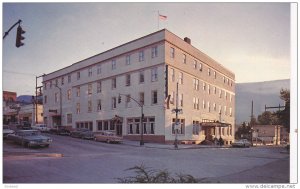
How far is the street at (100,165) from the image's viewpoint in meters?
7.05

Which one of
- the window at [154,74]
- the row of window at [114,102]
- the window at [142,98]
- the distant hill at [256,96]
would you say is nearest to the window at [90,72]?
→ the row of window at [114,102]

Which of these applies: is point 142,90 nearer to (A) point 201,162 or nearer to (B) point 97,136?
(B) point 97,136

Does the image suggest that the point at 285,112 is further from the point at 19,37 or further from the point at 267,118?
the point at 19,37

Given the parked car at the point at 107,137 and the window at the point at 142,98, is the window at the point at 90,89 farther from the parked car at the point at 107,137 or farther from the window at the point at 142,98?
the window at the point at 142,98

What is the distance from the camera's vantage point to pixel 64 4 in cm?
716

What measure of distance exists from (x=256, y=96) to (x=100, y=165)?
4.18 metres

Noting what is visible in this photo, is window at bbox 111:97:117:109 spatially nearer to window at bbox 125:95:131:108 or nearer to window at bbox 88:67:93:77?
window at bbox 125:95:131:108

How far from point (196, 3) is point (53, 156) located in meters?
4.96

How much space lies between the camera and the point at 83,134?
9211mm

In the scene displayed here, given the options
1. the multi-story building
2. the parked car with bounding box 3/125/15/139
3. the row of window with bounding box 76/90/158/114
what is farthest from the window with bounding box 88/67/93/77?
→ the parked car with bounding box 3/125/15/139

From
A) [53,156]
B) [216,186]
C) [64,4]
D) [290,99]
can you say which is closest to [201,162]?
[216,186]

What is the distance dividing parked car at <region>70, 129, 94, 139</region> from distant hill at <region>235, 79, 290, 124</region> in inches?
160

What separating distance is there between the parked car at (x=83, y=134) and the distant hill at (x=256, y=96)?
4072 millimetres

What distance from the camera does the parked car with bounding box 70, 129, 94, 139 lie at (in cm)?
901
